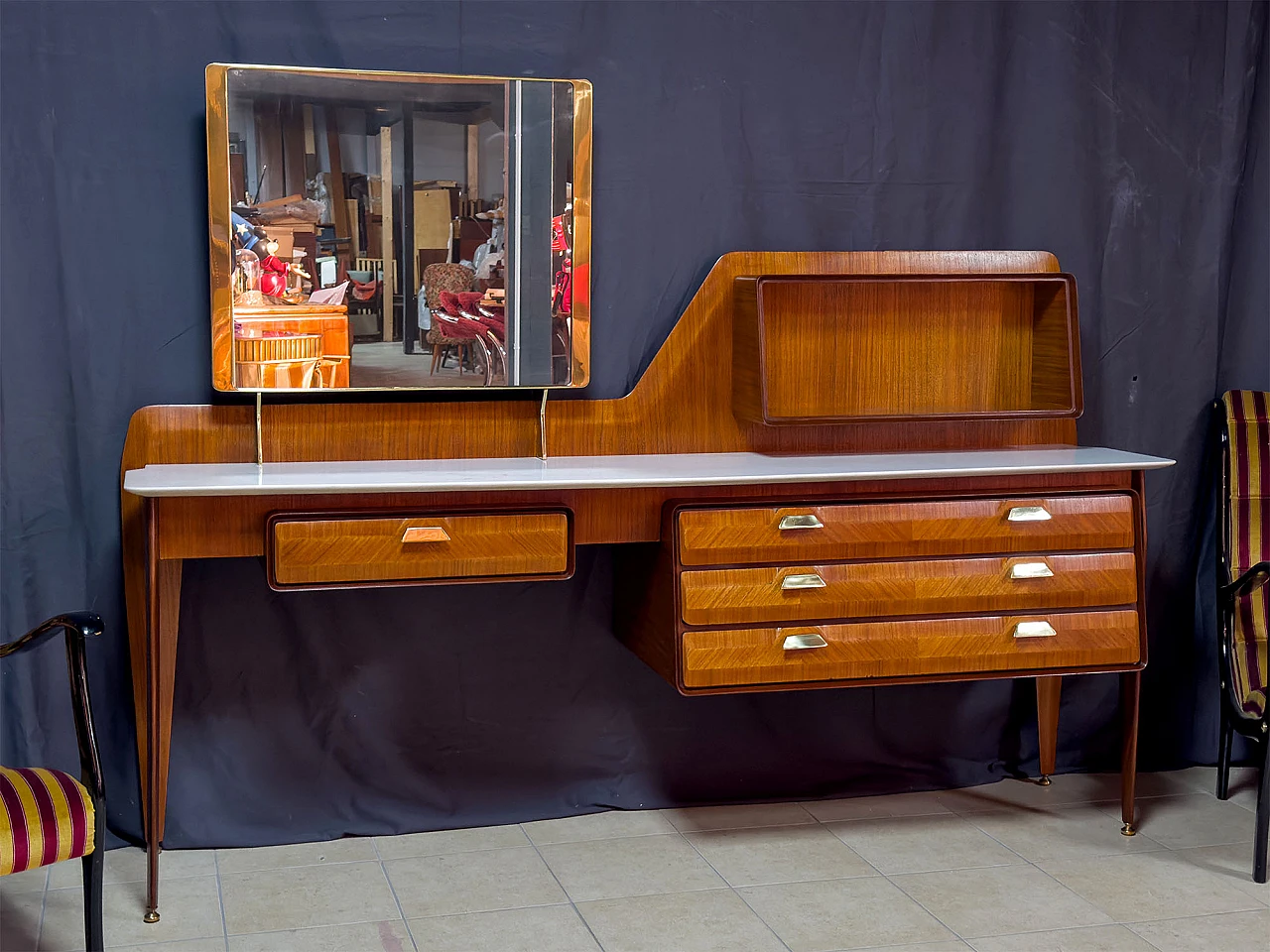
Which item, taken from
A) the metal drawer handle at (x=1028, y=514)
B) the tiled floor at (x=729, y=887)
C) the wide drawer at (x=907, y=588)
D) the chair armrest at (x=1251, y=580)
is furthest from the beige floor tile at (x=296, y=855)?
the chair armrest at (x=1251, y=580)

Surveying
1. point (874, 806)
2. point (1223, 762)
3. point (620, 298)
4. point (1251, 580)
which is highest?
point (620, 298)

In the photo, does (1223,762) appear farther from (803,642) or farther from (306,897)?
(306,897)

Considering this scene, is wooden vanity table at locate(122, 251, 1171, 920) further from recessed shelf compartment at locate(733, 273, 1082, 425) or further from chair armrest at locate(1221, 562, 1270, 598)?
chair armrest at locate(1221, 562, 1270, 598)

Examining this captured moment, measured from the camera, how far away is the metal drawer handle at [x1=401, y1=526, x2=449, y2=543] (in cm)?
246

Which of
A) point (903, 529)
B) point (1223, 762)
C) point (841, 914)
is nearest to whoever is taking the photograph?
point (841, 914)

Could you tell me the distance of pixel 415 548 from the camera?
2.47 meters

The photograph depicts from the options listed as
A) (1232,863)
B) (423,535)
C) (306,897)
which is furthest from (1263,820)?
(306,897)

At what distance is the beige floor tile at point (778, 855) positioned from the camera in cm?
275

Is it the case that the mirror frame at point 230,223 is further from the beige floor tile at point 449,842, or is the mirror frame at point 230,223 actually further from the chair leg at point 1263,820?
the chair leg at point 1263,820

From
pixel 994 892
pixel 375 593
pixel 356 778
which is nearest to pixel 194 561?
pixel 375 593

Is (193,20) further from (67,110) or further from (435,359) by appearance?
(435,359)

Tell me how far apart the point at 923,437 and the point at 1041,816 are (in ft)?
3.15

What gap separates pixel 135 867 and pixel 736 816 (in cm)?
135

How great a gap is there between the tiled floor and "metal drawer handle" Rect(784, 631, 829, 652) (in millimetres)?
515
